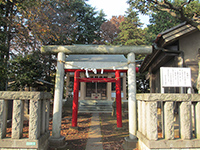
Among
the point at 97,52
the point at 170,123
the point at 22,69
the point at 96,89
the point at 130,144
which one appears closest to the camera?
the point at 170,123

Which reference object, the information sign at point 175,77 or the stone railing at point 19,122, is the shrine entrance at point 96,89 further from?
the stone railing at point 19,122

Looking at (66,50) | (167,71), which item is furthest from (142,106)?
(66,50)

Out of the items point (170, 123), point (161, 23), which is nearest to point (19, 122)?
point (170, 123)

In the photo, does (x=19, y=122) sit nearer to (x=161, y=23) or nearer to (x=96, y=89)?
(x=96, y=89)

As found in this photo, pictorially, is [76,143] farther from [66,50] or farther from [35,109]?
[66,50]

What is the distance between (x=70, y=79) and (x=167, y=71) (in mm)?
15914

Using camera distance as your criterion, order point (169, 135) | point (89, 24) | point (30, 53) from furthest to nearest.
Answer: point (89, 24) → point (30, 53) → point (169, 135)

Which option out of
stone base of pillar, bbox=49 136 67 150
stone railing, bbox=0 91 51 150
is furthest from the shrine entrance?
stone railing, bbox=0 91 51 150

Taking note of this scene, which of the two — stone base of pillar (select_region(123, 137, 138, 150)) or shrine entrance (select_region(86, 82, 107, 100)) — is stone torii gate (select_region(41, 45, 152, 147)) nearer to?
stone base of pillar (select_region(123, 137, 138, 150))

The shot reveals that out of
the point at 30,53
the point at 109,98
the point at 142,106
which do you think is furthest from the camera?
the point at 109,98

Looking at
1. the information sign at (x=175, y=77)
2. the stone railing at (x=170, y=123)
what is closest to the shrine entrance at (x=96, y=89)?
the information sign at (x=175, y=77)

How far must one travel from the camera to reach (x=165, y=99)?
3.85m

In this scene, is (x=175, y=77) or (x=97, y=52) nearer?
(x=175, y=77)

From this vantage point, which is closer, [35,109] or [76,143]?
[35,109]
